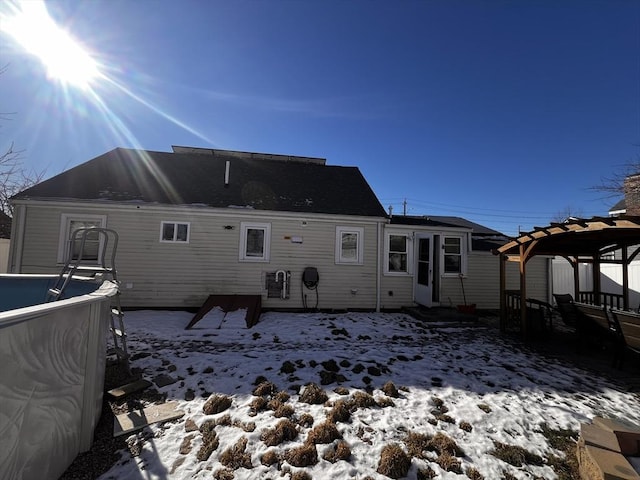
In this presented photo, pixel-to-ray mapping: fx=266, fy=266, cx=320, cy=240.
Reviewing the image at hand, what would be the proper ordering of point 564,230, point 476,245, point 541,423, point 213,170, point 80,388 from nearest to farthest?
1. point 80,388
2. point 541,423
3. point 564,230
4. point 476,245
5. point 213,170

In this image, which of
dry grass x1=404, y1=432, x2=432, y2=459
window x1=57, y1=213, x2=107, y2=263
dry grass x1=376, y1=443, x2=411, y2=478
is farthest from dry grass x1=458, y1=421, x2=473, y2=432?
window x1=57, y1=213, x2=107, y2=263

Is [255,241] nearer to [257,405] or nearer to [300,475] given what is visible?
[257,405]

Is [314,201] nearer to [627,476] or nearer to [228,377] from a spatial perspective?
[228,377]

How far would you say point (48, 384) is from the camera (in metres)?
2.04

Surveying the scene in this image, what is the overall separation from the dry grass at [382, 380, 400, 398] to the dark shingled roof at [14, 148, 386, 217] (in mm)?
5913

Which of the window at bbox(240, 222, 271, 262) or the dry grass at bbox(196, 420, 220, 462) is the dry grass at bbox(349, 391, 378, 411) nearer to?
the dry grass at bbox(196, 420, 220, 462)

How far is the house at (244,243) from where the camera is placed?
7.80 m

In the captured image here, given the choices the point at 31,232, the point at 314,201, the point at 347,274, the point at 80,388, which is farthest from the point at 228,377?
the point at 31,232

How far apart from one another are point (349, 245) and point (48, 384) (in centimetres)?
762

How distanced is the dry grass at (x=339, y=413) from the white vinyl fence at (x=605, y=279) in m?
12.4

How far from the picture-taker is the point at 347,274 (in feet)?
28.9

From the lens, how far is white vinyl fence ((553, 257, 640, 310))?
34.7 feet

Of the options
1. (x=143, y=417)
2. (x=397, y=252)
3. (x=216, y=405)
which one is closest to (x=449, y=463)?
(x=216, y=405)

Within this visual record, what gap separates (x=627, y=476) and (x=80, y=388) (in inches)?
183
